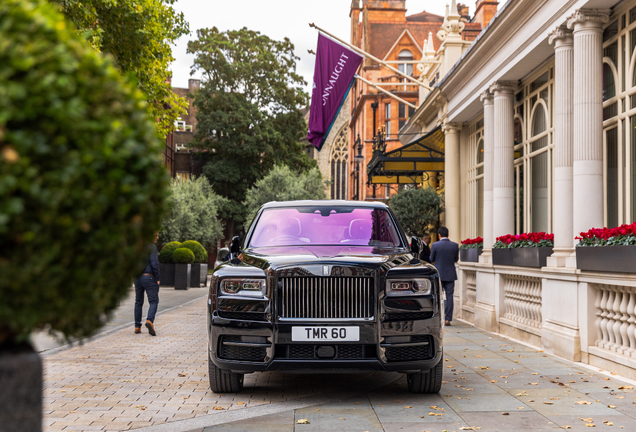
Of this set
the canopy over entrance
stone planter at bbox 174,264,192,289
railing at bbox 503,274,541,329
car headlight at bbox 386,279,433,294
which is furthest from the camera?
stone planter at bbox 174,264,192,289

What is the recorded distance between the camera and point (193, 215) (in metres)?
39.1

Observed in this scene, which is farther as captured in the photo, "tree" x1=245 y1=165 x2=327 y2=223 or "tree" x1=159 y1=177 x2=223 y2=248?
"tree" x1=245 y1=165 x2=327 y2=223

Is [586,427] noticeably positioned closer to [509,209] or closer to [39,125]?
A: [39,125]

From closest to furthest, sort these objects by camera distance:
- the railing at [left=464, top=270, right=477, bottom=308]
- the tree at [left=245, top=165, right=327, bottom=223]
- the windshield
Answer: the windshield, the railing at [left=464, top=270, right=477, bottom=308], the tree at [left=245, top=165, right=327, bottom=223]

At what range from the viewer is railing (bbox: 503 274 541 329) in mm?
10461

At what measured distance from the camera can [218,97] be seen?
4525cm

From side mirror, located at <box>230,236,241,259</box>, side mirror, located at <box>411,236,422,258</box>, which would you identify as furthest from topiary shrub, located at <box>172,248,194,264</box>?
side mirror, located at <box>411,236,422,258</box>

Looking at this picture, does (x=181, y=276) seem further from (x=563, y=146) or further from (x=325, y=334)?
(x=325, y=334)

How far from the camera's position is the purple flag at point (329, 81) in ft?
67.2

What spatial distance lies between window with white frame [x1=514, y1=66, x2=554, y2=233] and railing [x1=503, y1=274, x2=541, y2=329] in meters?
1.33

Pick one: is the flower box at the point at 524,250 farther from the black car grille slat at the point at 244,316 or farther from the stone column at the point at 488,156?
the black car grille slat at the point at 244,316

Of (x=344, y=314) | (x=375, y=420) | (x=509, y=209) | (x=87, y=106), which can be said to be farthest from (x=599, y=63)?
(x=87, y=106)

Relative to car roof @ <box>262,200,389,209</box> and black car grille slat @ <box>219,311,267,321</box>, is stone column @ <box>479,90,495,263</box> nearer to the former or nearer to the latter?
car roof @ <box>262,200,389,209</box>

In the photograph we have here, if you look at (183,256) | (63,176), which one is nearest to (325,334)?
(63,176)
